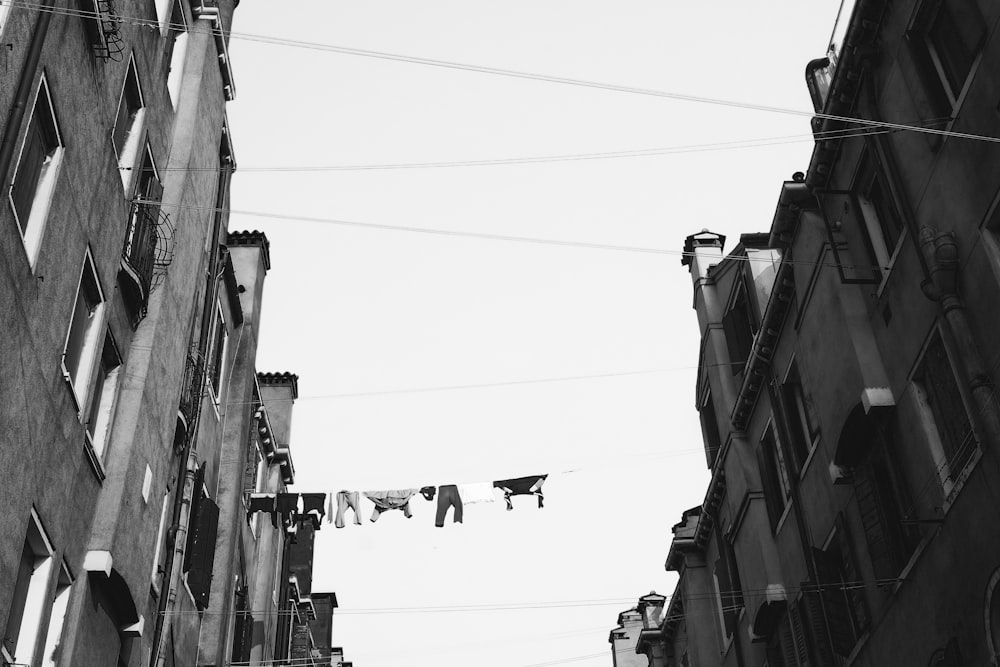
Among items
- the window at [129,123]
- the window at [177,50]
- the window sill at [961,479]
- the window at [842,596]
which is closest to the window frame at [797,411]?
the window at [842,596]

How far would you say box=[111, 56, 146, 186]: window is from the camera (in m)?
17.8

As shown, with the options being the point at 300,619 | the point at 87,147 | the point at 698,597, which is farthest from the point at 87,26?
the point at 300,619

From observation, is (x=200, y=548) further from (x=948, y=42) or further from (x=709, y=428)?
(x=948, y=42)

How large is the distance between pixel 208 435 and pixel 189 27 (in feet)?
30.3

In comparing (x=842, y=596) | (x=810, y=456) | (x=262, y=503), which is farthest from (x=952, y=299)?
(x=262, y=503)

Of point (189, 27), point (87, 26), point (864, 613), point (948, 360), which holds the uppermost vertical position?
point (189, 27)

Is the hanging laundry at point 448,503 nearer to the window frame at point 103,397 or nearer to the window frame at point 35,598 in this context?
the window frame at point 103,397

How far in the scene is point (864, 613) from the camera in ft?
57.3

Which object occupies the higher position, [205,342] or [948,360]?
[205,342]

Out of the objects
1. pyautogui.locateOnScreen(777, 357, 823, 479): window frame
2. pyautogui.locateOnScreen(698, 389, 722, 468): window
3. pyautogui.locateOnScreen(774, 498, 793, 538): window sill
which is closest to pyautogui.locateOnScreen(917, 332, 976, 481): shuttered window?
pyautogui.locateOnScreen(777, 357, 823, 479): window frame

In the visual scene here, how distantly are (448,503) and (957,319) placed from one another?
12.2m

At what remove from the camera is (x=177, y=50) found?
22.4 m

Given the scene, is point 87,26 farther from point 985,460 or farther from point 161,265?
point 985,460

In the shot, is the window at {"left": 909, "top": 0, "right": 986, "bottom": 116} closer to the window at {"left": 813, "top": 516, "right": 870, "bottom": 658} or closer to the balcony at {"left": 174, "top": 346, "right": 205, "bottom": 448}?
the window at {"left": 813, "top": 516, "right": 870, "bottom": 658}
